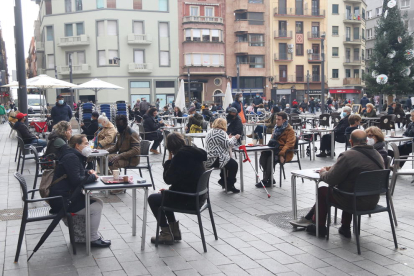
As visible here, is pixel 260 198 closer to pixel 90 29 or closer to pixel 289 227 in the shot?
pixel 289 227

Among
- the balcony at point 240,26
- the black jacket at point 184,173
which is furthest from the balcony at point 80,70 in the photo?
the black jacket at point 184,173

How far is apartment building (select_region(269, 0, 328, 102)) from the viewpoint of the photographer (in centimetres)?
5616

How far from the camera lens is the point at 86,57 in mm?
48531

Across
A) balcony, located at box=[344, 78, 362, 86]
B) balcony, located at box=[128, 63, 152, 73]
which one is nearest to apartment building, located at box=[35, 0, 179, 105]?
balcony, located at box=[128, 63, 152, 73]

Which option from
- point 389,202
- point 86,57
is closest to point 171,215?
point 389,202

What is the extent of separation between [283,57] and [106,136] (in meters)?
49.6

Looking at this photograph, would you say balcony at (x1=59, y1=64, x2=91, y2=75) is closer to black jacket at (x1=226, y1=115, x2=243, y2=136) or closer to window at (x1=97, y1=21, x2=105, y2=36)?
window at (x1=97, y1=21, x2=105, y2=36)

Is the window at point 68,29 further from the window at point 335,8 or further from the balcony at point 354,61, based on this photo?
the balcony at point 354,61

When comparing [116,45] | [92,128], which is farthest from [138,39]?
[92,128]

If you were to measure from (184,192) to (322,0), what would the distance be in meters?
57.5

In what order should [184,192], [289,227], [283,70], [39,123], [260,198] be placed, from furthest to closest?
[283,70] → [39,123] → [260,198] → [289,227] → [184,192]

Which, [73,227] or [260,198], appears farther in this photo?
[260,198]

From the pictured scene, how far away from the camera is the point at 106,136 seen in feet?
30.7

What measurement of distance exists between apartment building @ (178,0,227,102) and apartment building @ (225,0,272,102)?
1.09m
